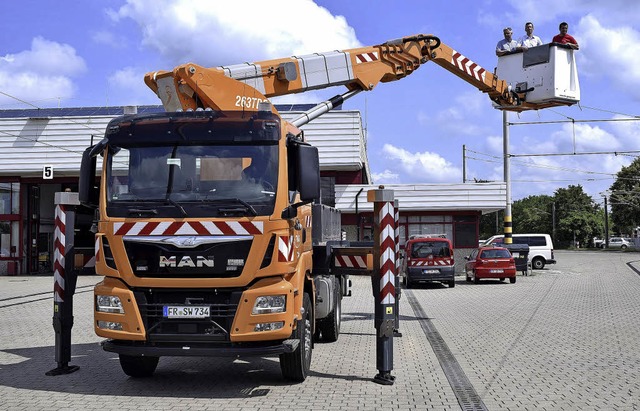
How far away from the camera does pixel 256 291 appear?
720 centimetres

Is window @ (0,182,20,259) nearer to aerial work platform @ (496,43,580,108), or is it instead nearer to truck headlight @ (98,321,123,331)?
aerial work platform @ (496,43,580,108)

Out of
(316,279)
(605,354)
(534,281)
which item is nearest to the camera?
(316,279)

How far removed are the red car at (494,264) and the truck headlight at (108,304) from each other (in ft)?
71.8

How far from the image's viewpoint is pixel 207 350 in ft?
23.7

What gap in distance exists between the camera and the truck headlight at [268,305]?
720cm

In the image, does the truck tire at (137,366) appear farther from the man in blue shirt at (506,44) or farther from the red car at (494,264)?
the red car at (494,264)

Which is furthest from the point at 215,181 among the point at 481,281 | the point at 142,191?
the point at 481,281

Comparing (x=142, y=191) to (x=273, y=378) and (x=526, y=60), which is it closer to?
(x=273, y=378)

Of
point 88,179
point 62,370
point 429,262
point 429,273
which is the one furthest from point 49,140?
point 88,179

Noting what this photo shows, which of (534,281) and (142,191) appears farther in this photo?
(534,281)

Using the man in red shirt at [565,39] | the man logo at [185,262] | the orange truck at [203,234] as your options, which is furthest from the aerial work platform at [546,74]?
the man logo at [185,262]

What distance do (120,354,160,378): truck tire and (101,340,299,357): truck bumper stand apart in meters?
0.98

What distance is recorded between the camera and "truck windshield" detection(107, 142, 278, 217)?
7340 millimetres

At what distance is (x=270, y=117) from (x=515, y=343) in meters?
6.00
